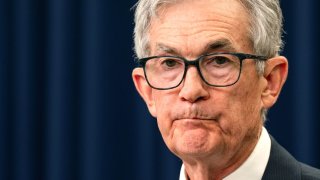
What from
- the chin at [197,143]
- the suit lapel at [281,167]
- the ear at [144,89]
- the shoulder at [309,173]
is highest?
the ear at [144,89]

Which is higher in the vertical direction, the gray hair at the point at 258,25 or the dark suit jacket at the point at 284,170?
the gray hair at the point at 258,25

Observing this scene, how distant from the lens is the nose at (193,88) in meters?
1.47

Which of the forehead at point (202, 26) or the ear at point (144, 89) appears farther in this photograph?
the ear at point (144, 89)

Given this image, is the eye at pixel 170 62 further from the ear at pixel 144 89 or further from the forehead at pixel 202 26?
the ear at pixel 144 89

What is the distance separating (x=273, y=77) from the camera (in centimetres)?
163

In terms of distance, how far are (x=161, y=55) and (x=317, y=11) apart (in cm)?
108

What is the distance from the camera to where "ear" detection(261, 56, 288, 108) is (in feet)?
5.29

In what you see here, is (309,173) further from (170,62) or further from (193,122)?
(170,62)

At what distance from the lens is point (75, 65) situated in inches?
102

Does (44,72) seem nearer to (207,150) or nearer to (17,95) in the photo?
(17,95)

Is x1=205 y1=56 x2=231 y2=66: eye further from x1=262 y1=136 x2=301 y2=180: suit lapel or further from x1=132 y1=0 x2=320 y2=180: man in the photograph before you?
x1=262 y1=136 x2=301 y2=180: suit lapel

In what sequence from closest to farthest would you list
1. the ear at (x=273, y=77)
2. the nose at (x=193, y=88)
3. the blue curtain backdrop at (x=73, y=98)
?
the nose at (x=193, y=88) < the ear at (x=273, y=77) < the blue curtain backdrop at (x=73, y=98)

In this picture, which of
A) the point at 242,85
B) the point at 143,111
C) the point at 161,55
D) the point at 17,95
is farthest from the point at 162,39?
the point at 17,95

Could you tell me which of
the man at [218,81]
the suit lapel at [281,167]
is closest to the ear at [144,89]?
the man at [218,81]
